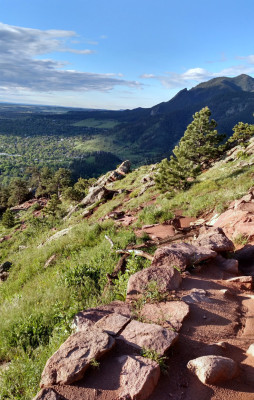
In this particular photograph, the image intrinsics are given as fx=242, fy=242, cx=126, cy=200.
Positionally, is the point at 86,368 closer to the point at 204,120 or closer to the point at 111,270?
the point at 111,270

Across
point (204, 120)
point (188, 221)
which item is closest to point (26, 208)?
point (204, 120)

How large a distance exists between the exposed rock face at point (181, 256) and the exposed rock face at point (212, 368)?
2562mm

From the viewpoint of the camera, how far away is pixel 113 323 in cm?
376

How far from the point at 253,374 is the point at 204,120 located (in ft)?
119

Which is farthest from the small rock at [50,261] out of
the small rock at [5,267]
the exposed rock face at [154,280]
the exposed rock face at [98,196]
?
the exposed rock face at [98,196]

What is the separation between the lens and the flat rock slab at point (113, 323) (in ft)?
11.9

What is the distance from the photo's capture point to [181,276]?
5293 millimetres

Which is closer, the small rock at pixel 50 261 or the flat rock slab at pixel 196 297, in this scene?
the flat rock slab at pixel 196 297

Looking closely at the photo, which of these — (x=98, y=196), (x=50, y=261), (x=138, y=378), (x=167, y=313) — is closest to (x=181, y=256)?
(x=167, y=313)

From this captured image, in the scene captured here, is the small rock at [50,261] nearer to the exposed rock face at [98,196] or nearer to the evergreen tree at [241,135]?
the exposed rock face at [98,196]

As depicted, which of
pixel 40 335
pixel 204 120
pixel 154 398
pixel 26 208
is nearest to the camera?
pixel 154 398

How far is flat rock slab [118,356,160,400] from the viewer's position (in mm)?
2664

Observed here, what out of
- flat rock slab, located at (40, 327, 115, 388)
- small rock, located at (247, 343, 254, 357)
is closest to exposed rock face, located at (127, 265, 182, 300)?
flat rock slab, located at (40, 327, 115, 388)

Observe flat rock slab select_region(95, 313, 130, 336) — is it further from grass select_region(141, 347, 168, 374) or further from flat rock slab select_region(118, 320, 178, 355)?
grass select_region(141, 347, 168, 374)
